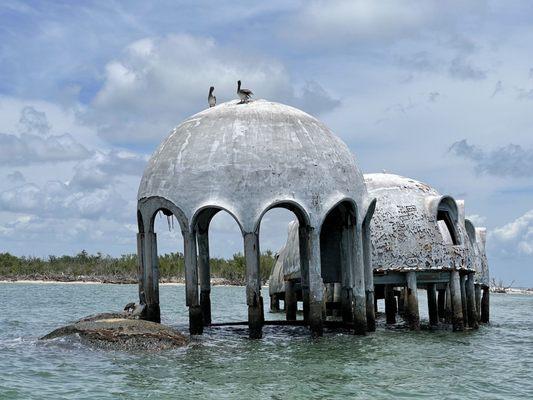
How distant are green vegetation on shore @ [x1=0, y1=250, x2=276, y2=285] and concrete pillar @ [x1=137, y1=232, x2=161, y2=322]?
58.9 meters

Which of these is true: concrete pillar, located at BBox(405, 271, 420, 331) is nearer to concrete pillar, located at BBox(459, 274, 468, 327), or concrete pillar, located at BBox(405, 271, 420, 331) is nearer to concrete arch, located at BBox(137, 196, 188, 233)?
concrete pillar, located at BBox(459, 274, 468, 327)

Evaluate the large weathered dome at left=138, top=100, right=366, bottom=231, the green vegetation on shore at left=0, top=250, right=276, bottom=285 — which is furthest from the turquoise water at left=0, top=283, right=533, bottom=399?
the green vegetation on shore at left=0, top=250, right=276, bottom=285

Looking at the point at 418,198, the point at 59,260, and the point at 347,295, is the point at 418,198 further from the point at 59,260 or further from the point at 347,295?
the point at 59,260

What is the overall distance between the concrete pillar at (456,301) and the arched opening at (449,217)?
57.7 inches

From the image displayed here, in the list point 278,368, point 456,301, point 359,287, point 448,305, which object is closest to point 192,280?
point 359,287

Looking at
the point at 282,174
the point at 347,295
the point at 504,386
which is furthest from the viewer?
the point at 347,295

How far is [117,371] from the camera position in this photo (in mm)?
18047

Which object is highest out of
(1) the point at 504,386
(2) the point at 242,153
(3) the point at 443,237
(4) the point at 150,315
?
(2) the point at 242,153

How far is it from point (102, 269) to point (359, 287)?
72.2m

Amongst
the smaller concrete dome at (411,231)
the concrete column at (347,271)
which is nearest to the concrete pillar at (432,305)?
the smaller concrete dome at (411,231)

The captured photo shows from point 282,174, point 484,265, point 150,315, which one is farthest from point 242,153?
point 484,265

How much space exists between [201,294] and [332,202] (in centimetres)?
697

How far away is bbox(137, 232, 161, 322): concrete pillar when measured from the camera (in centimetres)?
2519

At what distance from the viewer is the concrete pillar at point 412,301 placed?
89.9 feet
